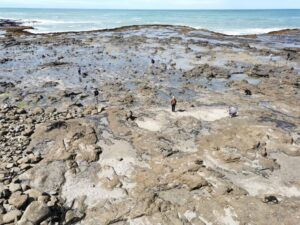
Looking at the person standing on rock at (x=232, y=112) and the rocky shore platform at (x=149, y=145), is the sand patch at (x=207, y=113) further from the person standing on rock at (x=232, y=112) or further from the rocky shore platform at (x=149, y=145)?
the person standing on rock at (x=232, y=112)

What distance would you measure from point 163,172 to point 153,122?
7154 mm

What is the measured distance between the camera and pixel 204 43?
58.8 m

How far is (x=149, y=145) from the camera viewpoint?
20.7 meters

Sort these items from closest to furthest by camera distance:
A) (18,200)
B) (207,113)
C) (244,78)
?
(18,200) → (207,113) → (244,78)

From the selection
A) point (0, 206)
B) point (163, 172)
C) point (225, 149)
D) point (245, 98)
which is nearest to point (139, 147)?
point (163, 172)

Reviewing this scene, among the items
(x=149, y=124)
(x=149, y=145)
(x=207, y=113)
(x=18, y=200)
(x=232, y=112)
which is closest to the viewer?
(x=18, y=200)

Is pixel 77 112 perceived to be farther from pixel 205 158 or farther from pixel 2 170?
pixel 205 158

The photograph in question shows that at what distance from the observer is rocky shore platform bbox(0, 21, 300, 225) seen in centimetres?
1495

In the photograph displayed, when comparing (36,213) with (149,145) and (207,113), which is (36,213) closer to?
(149,145)

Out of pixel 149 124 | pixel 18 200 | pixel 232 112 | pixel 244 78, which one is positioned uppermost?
pixel 232 112

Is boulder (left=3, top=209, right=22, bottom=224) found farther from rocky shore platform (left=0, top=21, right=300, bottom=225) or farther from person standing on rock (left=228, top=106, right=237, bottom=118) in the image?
person standing on rock (left=228, top=106, right=237, bottom=118)

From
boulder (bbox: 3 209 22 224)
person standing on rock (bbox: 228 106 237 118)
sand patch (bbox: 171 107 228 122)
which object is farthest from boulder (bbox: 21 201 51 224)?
person standing on rock (bbox: 228 106 237 118)

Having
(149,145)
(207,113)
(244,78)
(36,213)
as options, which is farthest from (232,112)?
(36,213)

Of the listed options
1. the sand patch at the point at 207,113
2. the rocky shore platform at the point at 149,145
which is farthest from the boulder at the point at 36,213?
the sand patch at the point at 207,113
